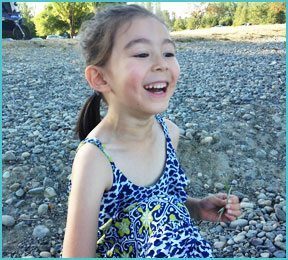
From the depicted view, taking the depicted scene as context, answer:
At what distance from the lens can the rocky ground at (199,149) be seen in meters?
3.20

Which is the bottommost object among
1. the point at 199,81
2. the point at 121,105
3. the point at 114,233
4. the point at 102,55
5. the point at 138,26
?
the point at 199,81

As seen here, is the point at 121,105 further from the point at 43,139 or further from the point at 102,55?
the point at 43,139

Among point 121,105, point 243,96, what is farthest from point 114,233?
point 243,96

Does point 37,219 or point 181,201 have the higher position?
point 181,201

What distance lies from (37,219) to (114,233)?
1.37 m

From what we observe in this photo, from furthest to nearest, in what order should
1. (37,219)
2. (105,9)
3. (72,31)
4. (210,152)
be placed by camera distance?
(72,31) → (210,152) → (37,219) → (105,9)

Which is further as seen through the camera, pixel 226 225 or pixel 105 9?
pixel 226 225

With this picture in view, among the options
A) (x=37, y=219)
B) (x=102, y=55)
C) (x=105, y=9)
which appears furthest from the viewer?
(x=37, y=219)

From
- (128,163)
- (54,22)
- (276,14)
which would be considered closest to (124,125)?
(128,163)

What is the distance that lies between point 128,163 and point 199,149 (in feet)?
7.57

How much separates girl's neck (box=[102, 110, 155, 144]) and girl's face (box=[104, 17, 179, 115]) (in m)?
0.09

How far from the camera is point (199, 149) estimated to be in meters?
4.39

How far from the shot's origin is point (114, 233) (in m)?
2.11

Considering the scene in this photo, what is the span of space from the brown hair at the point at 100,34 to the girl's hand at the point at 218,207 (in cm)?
76
